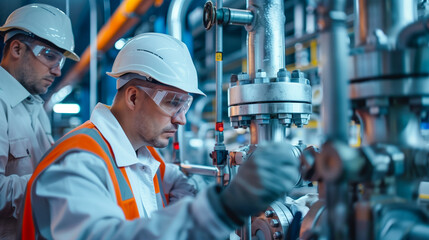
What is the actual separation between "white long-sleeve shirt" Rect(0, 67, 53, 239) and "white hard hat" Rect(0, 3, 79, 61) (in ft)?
0.69

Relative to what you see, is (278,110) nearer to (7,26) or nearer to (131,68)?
(131,68)

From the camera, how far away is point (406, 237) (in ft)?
1.91

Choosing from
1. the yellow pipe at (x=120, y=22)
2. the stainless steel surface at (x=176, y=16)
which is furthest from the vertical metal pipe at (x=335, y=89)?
the yellow pipe at (x=120, y=22)

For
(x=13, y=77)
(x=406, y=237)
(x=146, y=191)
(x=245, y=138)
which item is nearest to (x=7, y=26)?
(x=13, y=77)

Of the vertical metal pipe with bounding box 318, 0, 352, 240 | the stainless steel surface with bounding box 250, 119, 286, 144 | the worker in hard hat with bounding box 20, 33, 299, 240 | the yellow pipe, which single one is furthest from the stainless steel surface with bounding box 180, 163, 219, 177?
the yellow pipe

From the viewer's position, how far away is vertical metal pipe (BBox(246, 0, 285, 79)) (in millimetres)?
1132

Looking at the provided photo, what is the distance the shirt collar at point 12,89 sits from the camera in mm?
1423

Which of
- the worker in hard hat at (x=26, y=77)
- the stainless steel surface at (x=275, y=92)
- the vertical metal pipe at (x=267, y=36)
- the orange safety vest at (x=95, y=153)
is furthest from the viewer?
the worker in hard hat at (x=26, y=77)

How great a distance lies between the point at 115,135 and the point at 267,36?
587mm

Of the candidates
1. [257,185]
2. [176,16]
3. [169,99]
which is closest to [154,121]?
[169,99]

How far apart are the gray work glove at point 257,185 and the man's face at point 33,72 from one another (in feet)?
3.97

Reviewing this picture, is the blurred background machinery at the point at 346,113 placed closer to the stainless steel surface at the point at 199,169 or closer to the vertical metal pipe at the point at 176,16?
the stainless steel surface at the point at 199,169

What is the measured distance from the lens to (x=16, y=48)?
1.49 metres

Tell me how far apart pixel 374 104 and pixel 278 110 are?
0.41 metres
